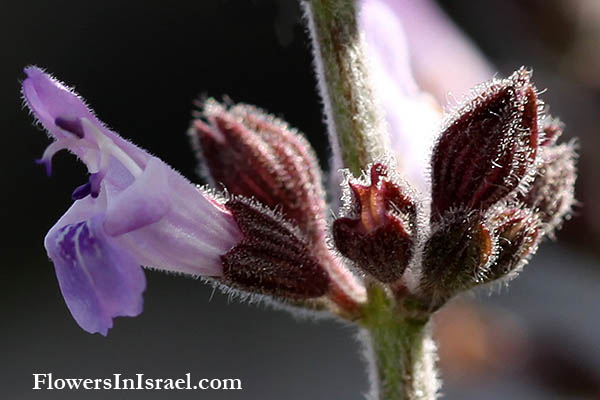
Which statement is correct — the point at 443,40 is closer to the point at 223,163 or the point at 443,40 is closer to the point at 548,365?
the point at 548,365

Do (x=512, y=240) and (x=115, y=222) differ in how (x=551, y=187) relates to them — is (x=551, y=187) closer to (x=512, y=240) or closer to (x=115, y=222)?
(x=512, y=240)

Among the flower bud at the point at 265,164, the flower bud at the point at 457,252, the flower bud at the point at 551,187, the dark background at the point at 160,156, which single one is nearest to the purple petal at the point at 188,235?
the flower bud at the point at 265,164

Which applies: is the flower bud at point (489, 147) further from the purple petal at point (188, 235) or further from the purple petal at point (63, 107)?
the purple petal at point (63, 107)

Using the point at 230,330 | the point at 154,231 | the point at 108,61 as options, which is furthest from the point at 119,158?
the point at 108,61

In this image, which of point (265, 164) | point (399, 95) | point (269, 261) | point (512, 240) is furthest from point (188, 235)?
point (399, 95)

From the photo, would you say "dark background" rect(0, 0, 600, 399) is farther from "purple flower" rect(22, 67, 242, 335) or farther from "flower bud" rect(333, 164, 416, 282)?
"flower bud" rect(333, 164, 416, 282)

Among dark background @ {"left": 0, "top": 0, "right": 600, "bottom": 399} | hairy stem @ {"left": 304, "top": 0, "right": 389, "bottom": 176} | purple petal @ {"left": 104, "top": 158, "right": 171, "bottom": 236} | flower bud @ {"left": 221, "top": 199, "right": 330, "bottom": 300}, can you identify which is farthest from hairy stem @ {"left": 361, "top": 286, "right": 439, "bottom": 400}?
dark background @ {"left": 0, "top": 0, "right": 600, "bottom": 399}
